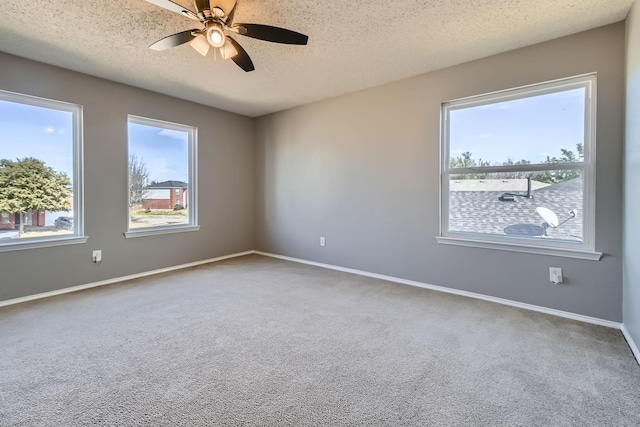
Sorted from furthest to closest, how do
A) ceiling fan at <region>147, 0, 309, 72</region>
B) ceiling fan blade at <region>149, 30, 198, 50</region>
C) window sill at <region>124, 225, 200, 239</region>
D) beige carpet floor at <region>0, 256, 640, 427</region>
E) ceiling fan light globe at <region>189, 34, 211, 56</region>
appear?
window sill at <region>124, 225, 200, 239</region> < ceiling fan light globe at <region>189, 34, 211, 56</region> < ceiling fan blade at <region>149, 30, 198, 50</region> < ceiling fan at <region>147, 0, 309, 72</region> < beige carpet floor at <region>0, 256, 640, 427</region>

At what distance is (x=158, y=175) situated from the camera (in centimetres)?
434

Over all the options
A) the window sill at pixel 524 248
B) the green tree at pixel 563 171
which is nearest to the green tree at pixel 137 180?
the window sill at pixel 524 248

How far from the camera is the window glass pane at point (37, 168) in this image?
9.98 feet

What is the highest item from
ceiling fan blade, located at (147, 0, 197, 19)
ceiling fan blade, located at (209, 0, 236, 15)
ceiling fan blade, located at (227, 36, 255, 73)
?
ceiling fan blade, located at (209, 0, 236, 15)

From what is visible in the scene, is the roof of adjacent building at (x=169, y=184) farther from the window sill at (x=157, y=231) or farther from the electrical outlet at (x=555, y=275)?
the electrical outlet at (x=555, y=275)

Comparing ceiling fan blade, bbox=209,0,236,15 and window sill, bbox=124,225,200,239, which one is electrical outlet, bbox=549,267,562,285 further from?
window sill, bbox=124,225,200,239

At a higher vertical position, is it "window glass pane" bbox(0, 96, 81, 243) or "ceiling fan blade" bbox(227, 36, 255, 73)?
"ceiling fan blade" bbox(227, 36, 255, 73)

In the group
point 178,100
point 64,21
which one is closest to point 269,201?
point 178,100

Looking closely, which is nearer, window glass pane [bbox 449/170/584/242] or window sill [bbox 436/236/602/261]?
window sill [bbox 436/236/602/261]

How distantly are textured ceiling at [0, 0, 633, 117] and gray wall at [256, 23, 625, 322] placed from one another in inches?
9.6

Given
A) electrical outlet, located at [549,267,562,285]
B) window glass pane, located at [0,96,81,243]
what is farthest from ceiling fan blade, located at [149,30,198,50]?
electrical outlet, located at [549,267,562,285]

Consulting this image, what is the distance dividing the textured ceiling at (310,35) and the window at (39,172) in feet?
1.85

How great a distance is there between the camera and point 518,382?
1.79m

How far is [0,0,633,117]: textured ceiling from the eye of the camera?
2.27 meters
